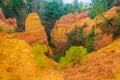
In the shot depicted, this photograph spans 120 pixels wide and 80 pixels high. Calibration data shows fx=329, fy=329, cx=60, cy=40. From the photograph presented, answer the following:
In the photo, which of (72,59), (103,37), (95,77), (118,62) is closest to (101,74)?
(95,77)

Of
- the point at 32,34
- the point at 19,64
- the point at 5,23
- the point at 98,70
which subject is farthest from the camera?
the point at 5,23

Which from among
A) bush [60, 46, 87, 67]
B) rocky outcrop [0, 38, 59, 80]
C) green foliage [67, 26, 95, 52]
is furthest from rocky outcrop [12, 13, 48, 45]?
bush [60, 46, 87, 67]

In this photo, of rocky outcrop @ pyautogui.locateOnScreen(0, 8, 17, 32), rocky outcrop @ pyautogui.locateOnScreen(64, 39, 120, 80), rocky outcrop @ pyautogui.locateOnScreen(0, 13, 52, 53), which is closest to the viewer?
rocky outcrop @ pyautogui.locateOnScreen(64, 39, 120, 80)

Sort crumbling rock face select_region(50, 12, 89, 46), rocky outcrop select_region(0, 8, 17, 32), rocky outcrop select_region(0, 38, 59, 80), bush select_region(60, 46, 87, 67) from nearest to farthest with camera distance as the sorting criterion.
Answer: rocky outcrop select_region(0, 38, 59, 80) < bush select_region(60, 46, 87, 67) < rocky outcrop select_region(0, 8, 17, 32) < crumbling rock face select_region(50, 12, 89, 46)

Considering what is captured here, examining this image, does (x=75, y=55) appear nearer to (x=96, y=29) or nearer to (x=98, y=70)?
(x=98, y=70)

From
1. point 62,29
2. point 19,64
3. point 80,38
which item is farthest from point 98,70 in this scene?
point 62,29

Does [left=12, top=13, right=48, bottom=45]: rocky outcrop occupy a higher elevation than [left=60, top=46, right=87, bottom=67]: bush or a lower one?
A: lower

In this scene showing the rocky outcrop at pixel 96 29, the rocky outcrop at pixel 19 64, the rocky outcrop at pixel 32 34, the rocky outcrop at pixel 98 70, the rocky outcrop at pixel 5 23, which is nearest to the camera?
the rocky outcrop at pixel 98 70

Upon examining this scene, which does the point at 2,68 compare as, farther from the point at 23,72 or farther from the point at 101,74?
the point at 101,74

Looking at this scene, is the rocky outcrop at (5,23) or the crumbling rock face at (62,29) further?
the crumbling rock face at (62,29)

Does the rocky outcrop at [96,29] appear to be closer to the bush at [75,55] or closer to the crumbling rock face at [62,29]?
the crumbling rock face at [62,29]

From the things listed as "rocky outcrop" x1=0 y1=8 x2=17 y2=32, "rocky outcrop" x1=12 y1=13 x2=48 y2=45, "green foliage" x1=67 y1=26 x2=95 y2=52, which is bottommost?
"rocky outcrop" x1=0 y1=8 x2=17 y2=32

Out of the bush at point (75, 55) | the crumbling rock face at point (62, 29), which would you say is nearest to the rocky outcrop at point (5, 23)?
the crumbling rock face at point (62, 29)

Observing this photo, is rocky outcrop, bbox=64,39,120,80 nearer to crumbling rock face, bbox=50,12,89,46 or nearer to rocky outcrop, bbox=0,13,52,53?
rocky outcrop, bbox=0,13,52,53
